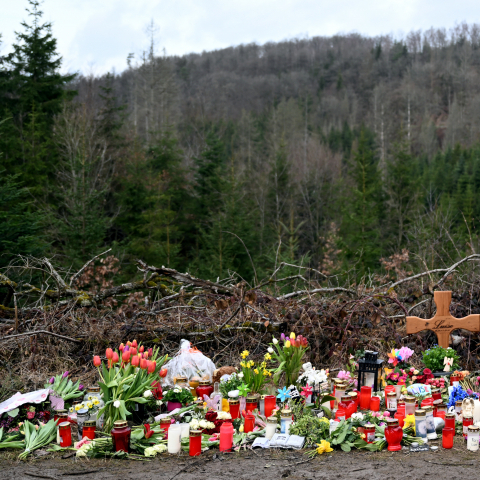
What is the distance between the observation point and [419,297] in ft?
21.7

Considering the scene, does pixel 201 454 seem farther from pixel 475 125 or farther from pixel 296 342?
pixel 475 125

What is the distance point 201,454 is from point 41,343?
3.11m

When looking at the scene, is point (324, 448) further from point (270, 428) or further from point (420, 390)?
point (420, 390)

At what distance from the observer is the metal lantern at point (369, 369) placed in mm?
4574

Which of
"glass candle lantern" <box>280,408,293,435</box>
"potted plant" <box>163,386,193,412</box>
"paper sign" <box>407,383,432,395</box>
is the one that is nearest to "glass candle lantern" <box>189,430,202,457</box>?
"glass candle lantern" <box>280,408,293,435</box>

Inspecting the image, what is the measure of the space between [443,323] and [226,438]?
9.47 ft

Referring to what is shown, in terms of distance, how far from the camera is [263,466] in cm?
331

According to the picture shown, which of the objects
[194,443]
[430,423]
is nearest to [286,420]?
[194,443]

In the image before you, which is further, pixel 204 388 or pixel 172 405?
pixel 204 388

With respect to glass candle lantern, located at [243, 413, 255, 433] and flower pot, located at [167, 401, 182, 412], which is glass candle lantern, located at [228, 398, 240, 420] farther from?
flower pot, located at [167, 401, 182, 412]

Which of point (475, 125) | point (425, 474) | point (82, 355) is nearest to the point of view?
point (425, 474)

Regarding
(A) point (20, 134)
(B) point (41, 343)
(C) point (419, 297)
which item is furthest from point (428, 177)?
(B) point (41, 343)

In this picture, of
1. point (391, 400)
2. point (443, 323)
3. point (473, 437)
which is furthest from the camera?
point (443, 323)

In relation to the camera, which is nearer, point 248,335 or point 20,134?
point 248,335
